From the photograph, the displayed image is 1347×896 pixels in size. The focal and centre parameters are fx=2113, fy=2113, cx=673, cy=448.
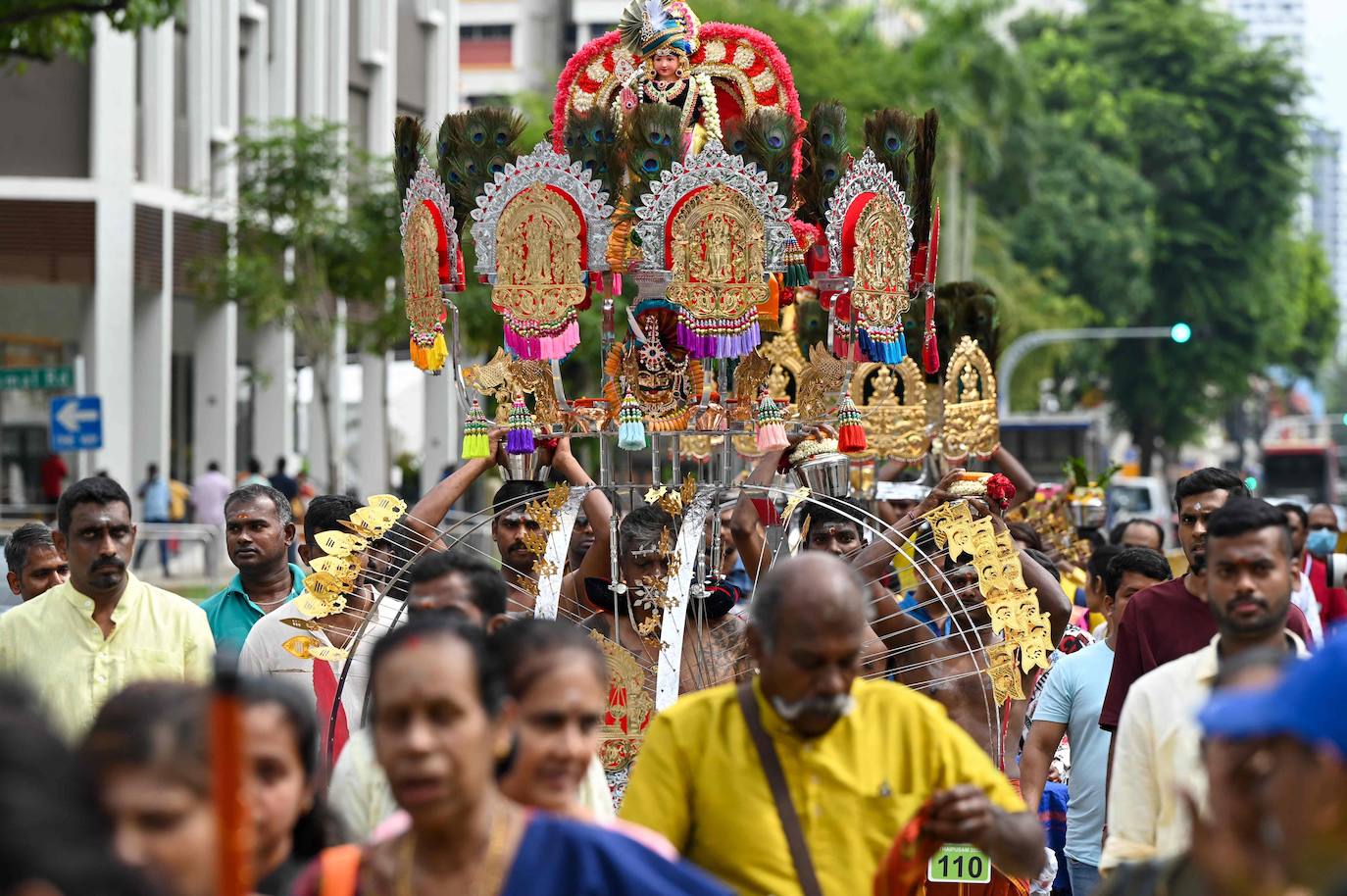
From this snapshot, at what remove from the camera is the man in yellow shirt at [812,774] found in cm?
461

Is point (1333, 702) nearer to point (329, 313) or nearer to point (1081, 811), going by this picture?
point (1081, 811)

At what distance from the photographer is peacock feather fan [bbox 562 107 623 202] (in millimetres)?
8039

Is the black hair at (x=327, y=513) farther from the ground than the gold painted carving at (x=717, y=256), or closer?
closer

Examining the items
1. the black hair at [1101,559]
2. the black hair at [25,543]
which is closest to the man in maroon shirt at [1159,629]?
the black hair at [1101,559]

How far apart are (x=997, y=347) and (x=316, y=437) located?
2599 cm

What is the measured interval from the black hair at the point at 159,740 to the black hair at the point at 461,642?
1.70 ft

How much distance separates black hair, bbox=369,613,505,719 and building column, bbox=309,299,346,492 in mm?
25431

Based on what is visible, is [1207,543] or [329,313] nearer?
[1207,543]

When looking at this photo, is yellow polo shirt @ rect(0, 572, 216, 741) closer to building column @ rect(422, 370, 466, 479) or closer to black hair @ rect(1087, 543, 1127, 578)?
black hair @ rect(1087, 543, 1127, 578)

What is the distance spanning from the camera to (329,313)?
31.0 metres

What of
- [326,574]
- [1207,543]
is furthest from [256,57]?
[1207,543]

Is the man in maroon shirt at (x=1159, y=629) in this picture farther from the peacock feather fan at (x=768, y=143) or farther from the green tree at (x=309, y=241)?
the green tree at (x=309, y=241)

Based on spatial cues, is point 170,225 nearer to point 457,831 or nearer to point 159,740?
point 457,831

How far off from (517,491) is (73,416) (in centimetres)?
1279
